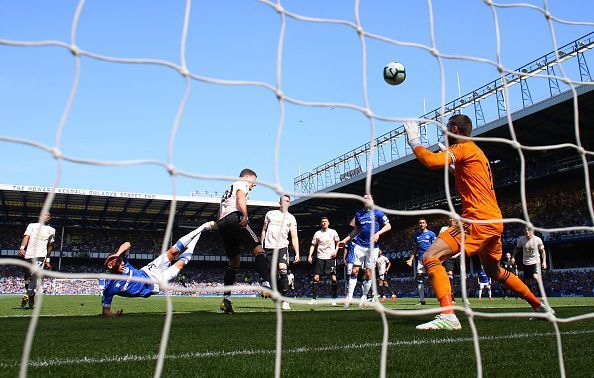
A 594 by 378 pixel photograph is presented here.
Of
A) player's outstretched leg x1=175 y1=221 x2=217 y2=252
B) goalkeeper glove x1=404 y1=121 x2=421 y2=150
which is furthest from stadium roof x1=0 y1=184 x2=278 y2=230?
goalkeeper glove x1=404 y1=121 x2=421 y2=150

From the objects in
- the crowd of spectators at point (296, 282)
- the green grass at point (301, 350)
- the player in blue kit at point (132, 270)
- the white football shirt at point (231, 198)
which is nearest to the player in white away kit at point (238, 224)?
the white football shirt at point (231, 198)

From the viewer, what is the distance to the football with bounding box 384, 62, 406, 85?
40.4ft

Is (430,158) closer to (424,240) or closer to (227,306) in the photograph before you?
(227,306)

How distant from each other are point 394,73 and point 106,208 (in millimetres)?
31583

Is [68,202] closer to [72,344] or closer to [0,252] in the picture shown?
[0,252]

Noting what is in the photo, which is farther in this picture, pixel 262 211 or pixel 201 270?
pixel 201 270

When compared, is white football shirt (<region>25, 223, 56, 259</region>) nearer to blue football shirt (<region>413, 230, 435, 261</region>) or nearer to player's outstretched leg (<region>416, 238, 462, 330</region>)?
player's outstretched leg (<region>416, 238, 462, 330</region>)

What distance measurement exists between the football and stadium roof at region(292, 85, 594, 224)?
26.7 ft

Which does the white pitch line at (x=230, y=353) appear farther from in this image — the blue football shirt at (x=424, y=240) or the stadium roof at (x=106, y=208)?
the stadium roof at (x=106, y=208)

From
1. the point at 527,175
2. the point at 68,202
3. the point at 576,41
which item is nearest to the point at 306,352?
the point at 576,41

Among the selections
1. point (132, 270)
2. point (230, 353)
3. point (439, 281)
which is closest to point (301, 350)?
point (230, 353)

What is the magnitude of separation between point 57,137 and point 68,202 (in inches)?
1490

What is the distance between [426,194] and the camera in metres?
34.8

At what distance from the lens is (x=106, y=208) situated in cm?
3941
